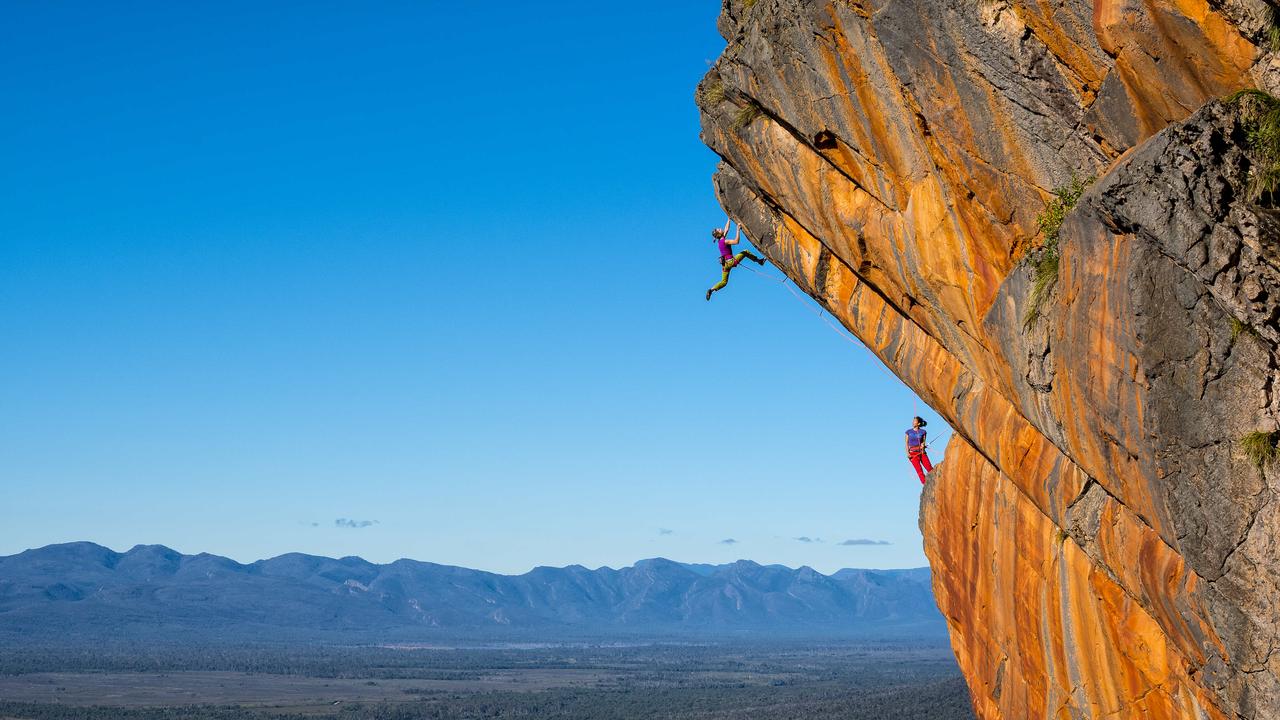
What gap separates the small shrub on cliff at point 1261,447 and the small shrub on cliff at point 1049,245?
10.6ft

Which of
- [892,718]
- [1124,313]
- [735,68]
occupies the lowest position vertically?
[892,718]

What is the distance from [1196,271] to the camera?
10617mm

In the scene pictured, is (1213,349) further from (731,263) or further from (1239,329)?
(731,263)

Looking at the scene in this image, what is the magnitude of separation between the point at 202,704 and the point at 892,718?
273 feet

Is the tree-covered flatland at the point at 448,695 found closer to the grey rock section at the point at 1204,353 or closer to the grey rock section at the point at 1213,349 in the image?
the grey rock section at the point at 1204,353

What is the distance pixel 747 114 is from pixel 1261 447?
10.2 m

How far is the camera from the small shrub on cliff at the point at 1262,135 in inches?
412

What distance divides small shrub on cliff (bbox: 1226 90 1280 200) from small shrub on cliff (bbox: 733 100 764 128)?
8397 millimetres

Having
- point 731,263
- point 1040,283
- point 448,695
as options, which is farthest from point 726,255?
point 448,695

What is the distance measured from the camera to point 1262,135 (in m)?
10.6

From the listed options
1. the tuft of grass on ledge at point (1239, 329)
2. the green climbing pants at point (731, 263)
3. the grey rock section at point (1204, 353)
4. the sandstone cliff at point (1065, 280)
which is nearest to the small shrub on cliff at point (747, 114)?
the sandstone cliff at point (1065, 280)

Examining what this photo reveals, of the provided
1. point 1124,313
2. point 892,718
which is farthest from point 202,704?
point 1124,313

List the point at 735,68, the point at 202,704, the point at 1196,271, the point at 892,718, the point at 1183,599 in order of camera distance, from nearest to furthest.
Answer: the point at 1196,271 → the point at 1183,599 → the point at 735,68 → the point at 892,718 → the point at 202,704

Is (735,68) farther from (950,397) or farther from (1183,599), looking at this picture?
(1183,599)
